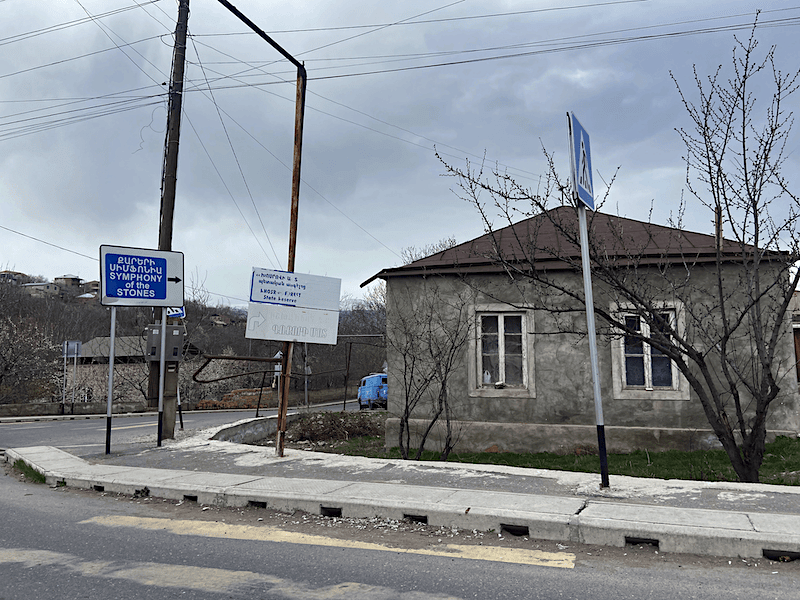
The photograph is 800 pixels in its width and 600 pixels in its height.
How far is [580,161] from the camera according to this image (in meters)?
6.82

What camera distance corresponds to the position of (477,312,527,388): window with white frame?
12125 mm

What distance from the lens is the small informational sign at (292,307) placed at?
30.5 feet

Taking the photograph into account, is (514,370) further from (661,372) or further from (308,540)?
(308,540)

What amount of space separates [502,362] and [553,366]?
1030mm

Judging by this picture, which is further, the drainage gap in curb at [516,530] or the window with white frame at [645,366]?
the window with white frame at [645,366]

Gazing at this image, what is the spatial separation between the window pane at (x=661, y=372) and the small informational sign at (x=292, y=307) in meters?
6.38

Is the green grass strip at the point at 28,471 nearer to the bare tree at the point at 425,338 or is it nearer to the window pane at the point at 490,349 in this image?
the bare tree at the point at 425,338

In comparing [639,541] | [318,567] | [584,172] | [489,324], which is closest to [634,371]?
[489,324]

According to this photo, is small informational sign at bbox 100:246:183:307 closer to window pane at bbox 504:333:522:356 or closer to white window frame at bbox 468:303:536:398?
white window frame at bbox 468:303:536:398

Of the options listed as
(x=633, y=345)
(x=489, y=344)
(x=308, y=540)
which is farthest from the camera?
(x=489, y=344)

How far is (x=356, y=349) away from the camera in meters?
50.7

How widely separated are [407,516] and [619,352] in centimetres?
726

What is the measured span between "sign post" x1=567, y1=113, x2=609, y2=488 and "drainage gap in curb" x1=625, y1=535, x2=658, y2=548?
1.46m

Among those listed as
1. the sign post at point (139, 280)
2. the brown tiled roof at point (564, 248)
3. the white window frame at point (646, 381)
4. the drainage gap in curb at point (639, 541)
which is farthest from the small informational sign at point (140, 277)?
the drainage gap in curb at point (639, 541)
